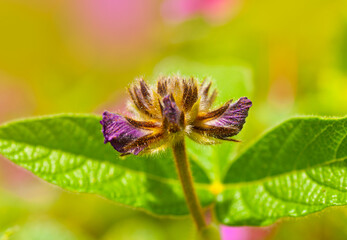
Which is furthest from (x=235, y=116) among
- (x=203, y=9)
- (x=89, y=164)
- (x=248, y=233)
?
(x=203, y=9)

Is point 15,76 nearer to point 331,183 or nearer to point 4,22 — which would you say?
point 4,22

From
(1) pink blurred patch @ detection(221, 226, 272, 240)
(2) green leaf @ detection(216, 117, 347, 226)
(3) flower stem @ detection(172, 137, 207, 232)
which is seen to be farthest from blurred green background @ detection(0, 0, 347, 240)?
(3) flower stem @ detection(172, 137, 207, 232)

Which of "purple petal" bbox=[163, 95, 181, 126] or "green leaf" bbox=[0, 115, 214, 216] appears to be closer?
"purple petal" bbox=[163, 95, 181, 126]

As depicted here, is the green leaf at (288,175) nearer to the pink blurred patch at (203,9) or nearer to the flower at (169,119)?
the flower at (169,119)

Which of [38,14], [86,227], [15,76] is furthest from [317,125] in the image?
[38,14]

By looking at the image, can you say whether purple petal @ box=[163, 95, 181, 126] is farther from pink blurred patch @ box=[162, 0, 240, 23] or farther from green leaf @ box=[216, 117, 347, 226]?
pink blurred patch @ box=[162, 0, 240, 23]

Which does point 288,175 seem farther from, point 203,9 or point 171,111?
point 203,9
